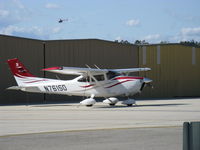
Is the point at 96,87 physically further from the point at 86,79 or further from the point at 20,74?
the point at 20,74

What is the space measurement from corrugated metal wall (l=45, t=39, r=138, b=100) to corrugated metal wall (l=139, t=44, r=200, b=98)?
1.66 metres

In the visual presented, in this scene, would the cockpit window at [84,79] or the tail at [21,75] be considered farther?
A: the tail at [21,75]

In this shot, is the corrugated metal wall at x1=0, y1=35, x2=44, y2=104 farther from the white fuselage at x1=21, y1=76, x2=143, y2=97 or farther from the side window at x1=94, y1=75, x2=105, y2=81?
the side window at x1=94, y1=75, x2=105, y2=81

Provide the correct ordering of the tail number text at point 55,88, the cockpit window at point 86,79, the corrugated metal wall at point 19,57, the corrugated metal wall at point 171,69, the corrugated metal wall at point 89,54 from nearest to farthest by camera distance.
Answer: the cockpit window at point 86,79 < the tail number text at point 55,88 < the corrugated metal wall at point 19,57 < the corrugated metal wall at point 89,54 < the corrugated metal wall at point 171,69

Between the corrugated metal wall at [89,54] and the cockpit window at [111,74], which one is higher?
the corrugated metal wall at [89,54]

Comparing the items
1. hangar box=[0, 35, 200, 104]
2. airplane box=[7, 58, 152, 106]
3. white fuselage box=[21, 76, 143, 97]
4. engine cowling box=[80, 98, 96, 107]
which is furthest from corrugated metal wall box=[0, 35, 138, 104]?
engine cowling box=[80, 98, 96, 107]

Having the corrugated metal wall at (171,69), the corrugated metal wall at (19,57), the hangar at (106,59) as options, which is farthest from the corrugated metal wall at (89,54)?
the corrugated metal wall at (171,69)

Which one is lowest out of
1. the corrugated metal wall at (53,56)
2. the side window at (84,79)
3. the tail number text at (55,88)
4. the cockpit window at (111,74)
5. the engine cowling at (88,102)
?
the engine cowling at (88,102)

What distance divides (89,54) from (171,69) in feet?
30.6

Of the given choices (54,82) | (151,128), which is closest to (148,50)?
(54,82)

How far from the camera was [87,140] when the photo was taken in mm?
9312

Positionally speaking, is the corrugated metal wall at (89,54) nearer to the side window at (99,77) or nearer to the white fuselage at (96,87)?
the white fuselage at (96,87)

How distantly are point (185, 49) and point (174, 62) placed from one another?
2112 millimetres

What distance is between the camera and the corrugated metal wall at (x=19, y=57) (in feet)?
95.9
